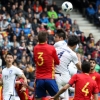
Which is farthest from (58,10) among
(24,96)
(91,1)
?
(24,96)

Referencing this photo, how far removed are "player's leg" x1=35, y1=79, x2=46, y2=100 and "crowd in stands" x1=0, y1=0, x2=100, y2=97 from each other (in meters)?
7.41

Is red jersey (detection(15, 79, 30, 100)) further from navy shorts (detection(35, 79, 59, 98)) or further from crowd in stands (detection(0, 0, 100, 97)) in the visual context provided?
crowd in stands (detection(0, 0, 100, 97))

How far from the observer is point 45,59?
1164cm

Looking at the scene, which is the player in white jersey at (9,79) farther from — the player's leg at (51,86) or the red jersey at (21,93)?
the player's leg at (51,86)

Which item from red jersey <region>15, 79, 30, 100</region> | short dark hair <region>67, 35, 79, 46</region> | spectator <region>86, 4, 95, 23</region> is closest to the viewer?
short dark hair <region>67, 35, 79, 46</region>

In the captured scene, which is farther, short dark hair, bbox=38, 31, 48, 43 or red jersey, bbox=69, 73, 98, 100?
short dark hair, bbox=38, 31, 48, 43

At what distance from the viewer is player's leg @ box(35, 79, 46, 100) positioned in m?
11.7

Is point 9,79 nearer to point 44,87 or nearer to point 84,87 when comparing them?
point 44,87

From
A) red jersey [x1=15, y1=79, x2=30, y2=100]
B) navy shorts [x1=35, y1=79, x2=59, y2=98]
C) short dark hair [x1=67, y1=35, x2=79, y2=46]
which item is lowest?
red jersey [x1=15, y1=79, x2=30, y2=100]

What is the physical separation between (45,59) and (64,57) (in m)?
0.67

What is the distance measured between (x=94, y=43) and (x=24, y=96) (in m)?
13.0

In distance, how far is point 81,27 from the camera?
91.2 feet

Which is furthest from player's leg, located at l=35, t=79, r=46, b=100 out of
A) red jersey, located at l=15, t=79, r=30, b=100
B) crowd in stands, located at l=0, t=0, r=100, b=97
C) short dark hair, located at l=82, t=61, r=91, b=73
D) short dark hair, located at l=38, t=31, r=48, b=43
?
crowd in stands, located at l=0, t=0, r=100, b=97

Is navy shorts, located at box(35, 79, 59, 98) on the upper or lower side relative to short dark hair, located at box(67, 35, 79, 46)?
lower
